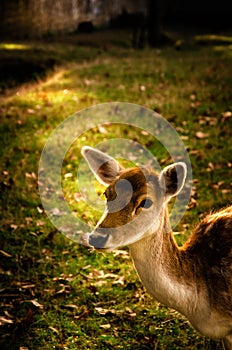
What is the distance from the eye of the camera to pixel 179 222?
5836 mm

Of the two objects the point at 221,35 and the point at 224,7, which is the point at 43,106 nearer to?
the point at 221,35

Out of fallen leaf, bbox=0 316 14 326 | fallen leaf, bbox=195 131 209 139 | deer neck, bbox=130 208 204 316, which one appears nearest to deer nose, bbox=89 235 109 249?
deer neck, bbox=130 208 204 316

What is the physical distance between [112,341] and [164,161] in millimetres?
3579

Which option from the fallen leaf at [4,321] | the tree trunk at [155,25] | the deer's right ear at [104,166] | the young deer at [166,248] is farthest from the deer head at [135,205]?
the tree trunk at [155,25]

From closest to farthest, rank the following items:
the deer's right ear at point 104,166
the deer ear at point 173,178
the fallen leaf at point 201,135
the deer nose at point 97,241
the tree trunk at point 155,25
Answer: the deer nose at point 97,241
the deer ear at point 173,178
the deer's right ear at point 104,166
the fallen leaf at point 201,135
the tree trunk at point 155,25

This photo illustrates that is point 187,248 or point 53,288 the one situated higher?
point 187,248

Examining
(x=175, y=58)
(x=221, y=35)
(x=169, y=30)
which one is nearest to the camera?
(x=175, y=58)

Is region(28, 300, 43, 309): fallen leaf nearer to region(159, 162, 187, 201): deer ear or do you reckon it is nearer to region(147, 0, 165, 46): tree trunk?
region(159, 162, 187, 201): deer ear

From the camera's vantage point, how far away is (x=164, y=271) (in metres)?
3.11

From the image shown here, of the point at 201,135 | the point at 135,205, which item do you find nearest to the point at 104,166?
the point at 135,205

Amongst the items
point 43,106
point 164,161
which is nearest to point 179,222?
point 164,161

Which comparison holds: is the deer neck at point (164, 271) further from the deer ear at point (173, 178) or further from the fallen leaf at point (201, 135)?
the fallen leaf at point (201, 135)

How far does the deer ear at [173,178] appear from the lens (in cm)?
301

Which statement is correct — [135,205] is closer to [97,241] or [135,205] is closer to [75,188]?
[97,241]
